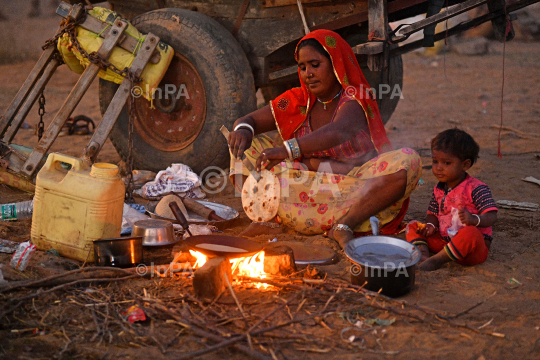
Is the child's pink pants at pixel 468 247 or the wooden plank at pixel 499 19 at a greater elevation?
the wooden plank at pixel 499 19

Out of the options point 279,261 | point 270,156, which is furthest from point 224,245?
point 270,156

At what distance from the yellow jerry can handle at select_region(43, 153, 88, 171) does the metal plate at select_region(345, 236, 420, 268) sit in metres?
1.53

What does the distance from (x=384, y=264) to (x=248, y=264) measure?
692 millimetres

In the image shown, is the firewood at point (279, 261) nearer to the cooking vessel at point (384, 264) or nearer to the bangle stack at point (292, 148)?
the cooking vessel at point (384, 264)

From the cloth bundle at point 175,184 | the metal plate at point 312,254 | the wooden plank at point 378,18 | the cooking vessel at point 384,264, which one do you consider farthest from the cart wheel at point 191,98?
the cooking vessel at point 384,264

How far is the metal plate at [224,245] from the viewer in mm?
2574

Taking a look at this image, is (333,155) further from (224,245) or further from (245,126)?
(224,245)

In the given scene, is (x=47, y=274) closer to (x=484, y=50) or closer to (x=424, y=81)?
(x=424, y=81)

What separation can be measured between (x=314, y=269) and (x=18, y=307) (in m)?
1.40

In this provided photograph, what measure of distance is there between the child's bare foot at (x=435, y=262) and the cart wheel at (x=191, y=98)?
2.07 metres

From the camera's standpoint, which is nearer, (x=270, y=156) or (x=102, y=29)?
(x=270, y=156)

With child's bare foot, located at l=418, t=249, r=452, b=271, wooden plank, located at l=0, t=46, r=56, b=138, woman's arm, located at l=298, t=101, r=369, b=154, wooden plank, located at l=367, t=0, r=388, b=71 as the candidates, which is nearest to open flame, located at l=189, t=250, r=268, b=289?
woman's arm, located at l=298, t=101, r=369, b=154

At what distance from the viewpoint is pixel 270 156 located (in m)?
3.09

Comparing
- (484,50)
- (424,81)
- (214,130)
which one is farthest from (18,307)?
(484,50)
